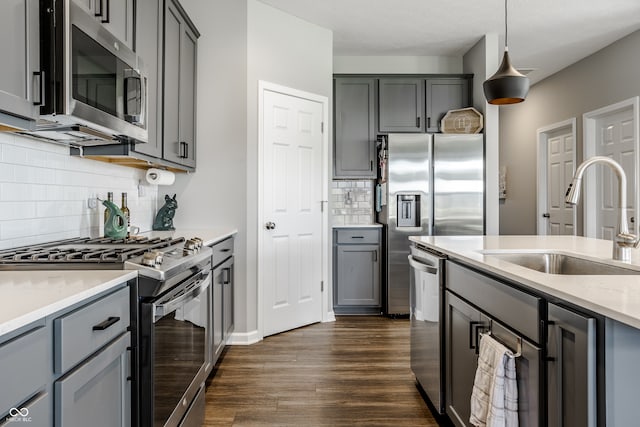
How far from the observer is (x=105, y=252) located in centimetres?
168

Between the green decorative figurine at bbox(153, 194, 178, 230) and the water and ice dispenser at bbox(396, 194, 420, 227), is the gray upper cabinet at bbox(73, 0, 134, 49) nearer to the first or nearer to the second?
the green decorative figurine at bbox(153, 194, 178, 230)

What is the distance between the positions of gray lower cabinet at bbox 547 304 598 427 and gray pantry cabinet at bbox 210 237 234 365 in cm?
187

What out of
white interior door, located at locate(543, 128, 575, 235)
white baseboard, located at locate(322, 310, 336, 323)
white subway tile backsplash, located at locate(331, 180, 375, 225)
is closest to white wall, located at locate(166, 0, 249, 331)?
white baseboard, located at locate(322, 310, 336, 323)

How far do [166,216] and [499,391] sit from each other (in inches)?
105

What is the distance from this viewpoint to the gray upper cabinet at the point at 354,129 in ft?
15.6

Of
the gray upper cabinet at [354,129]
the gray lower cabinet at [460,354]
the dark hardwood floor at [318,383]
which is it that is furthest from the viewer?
the gray upper cabinet at [354,129]

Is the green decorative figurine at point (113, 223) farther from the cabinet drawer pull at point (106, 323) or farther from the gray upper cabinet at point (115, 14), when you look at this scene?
the cabinet drawer pull at point (106, 323)

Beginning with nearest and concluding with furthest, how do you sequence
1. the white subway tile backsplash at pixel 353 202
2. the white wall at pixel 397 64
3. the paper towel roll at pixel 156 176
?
the paper towel roll at pixel 156 176
the white subway tile backsplash at pixel 353 202
the white wall at pixel 397 64

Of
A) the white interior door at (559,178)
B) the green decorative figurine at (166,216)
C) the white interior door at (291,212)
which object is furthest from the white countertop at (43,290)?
the white interior door at (559,178)

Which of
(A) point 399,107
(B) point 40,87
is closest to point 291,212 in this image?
(A) point 399,107

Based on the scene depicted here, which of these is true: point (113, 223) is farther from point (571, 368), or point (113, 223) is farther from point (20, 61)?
point (571, 368)

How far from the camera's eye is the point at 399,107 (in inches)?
189

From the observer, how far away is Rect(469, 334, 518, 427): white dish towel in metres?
1.42

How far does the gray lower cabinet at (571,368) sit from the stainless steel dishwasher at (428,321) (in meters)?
0.97
